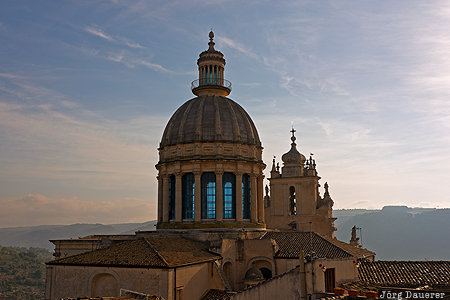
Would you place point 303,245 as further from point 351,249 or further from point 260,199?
point 260,199

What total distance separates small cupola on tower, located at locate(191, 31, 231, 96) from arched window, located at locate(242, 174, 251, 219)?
29.5 feet

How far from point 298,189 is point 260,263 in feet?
75.2

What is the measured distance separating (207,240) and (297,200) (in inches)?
902

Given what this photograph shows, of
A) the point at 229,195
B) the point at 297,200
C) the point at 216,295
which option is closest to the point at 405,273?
the point at 216,295

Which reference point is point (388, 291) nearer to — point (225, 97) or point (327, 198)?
point (225, 97)

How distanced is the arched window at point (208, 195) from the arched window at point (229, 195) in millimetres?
1049

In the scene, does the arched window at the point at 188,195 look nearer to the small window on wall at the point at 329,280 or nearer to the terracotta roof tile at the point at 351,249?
the terracotta roof tile at the point at 351,249

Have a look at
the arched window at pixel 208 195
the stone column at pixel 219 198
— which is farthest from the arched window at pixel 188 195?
the stone column at pixel 219 198

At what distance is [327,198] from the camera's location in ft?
195

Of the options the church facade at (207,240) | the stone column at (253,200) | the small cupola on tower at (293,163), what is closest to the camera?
the church facade at (207,240)

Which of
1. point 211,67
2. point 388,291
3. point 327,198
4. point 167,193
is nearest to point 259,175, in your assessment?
point 167,193

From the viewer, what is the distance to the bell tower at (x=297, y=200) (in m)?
57.1

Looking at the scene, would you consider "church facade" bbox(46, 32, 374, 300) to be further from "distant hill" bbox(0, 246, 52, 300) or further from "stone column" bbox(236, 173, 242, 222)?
"distant hill" bbox(0, 246, 52, 300)

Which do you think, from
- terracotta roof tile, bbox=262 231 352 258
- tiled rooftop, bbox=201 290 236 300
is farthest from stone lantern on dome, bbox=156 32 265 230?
tiled rooftop, bbox=201 290 236 300
